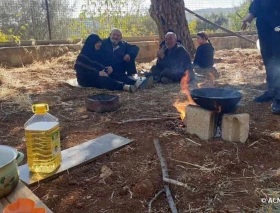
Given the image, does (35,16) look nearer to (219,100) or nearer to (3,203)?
(219,100)

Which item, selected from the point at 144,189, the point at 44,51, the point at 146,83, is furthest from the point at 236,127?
the point at 44,51

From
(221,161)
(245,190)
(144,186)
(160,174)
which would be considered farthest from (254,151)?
(144,186)

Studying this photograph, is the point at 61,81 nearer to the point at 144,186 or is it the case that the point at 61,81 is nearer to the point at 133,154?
the point at 133,154

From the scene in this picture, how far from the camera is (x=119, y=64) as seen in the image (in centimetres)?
667

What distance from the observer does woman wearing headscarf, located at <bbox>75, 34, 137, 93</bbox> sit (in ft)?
20.3

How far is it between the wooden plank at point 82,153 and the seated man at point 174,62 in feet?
11.6

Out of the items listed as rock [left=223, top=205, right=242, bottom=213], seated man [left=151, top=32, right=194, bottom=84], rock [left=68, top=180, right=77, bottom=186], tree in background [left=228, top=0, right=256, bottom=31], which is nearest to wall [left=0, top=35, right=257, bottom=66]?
seated man [left=151, top=32, right=194, bottom=84]

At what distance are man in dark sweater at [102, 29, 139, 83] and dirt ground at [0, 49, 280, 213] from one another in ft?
4.37

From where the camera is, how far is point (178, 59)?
22.6ft

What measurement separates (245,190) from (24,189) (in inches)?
66.2

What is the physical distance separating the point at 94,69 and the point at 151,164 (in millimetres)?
3681

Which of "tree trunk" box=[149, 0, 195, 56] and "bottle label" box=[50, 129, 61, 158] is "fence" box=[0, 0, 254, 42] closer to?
"tree trunk" box=[149, 0, 195, 56]

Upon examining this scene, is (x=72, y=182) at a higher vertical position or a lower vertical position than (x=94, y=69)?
lower

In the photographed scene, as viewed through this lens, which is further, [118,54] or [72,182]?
[118,54]
